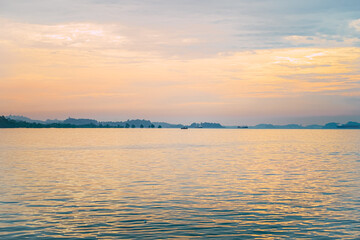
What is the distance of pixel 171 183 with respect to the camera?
46.2 metres

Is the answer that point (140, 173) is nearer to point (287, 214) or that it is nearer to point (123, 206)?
point (123, 206)

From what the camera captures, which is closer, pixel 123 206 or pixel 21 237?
pixel 21 237

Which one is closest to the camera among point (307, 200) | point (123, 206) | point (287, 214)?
point (287, 214)

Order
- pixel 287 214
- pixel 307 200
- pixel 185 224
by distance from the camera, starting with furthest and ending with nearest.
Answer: pixel 307 200 → pixel 287 214 → pixel 185 224

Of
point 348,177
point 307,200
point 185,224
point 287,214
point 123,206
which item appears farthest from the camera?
point 348,177

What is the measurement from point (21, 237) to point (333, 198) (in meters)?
28.8

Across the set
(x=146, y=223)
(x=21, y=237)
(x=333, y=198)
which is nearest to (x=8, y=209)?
(x=21, y=237)

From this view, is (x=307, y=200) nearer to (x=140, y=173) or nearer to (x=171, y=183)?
(x=171, y=183)

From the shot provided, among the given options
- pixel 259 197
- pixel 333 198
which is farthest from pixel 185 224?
pixel 333 198

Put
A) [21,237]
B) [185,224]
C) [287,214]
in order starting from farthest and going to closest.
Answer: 1. [287,214]
2. [185,224]
3. [21,237]

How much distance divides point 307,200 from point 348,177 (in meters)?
22.0

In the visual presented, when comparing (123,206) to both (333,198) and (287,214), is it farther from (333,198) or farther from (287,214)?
(333,198)

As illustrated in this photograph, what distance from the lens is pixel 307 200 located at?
118 ft

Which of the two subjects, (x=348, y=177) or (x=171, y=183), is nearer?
(x=171, y=183)
